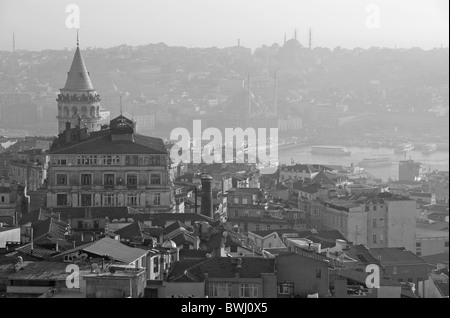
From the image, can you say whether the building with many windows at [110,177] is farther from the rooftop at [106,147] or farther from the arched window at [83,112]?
the arched window at [83,112]

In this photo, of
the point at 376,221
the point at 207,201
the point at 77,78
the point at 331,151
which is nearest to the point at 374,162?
the point at 331,151

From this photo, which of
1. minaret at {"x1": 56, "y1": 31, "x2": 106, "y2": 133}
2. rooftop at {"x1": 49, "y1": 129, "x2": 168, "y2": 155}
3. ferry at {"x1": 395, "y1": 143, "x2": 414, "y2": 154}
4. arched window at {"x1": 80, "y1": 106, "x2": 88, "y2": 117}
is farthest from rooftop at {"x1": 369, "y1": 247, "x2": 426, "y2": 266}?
ferry at {"x1": 395, "y1": 143, "x2": 414, "y2": 154}

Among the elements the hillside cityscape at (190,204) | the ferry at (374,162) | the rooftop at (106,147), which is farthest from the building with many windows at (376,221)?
the ferry at (374,162)

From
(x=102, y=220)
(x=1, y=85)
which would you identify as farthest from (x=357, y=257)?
(x=1, y=85)

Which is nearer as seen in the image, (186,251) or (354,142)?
(186,251)
